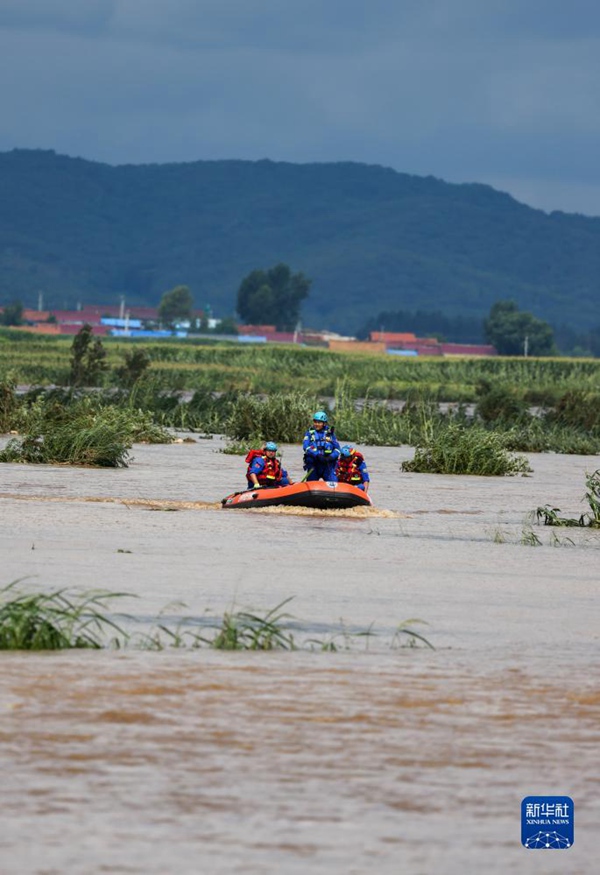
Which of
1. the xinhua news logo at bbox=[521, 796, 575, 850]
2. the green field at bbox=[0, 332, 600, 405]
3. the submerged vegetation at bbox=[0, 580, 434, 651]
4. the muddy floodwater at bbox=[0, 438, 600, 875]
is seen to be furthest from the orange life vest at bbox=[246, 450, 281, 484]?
the green field at bbox=[0, 332, 600, 405]

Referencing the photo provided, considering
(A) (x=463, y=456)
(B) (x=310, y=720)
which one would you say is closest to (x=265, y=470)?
(A) (x=463, y=456)

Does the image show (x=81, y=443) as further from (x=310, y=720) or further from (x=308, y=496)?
(x=310, y=720)

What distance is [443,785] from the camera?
10.9 m

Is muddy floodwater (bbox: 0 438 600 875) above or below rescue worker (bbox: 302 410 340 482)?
below

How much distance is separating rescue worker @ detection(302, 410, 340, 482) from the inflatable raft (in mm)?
457

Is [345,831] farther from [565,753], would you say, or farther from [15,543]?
[15,543]

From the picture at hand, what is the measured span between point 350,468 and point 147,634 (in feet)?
49.2

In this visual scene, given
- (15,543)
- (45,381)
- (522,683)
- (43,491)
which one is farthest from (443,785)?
(45,381)

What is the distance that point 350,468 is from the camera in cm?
3072

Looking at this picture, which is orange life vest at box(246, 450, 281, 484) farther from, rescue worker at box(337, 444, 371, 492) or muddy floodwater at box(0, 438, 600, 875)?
muddy floodwater at box(0, 438, 600, 875)

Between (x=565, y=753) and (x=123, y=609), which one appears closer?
(x=565, y=753)

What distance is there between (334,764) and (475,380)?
9193cm

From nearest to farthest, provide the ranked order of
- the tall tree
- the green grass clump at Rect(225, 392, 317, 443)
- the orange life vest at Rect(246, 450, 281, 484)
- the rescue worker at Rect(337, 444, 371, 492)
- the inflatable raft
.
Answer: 1. the inflatable raft
2. the orange life vest at Rect(246, 450, 281, 484)
3. the rescue worker at Rect(337, 444, 371, 492)
4. the green grass clump at Rect(225, 392, 317, 443)
5. the tall tree

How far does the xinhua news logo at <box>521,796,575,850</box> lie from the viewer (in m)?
9.59
